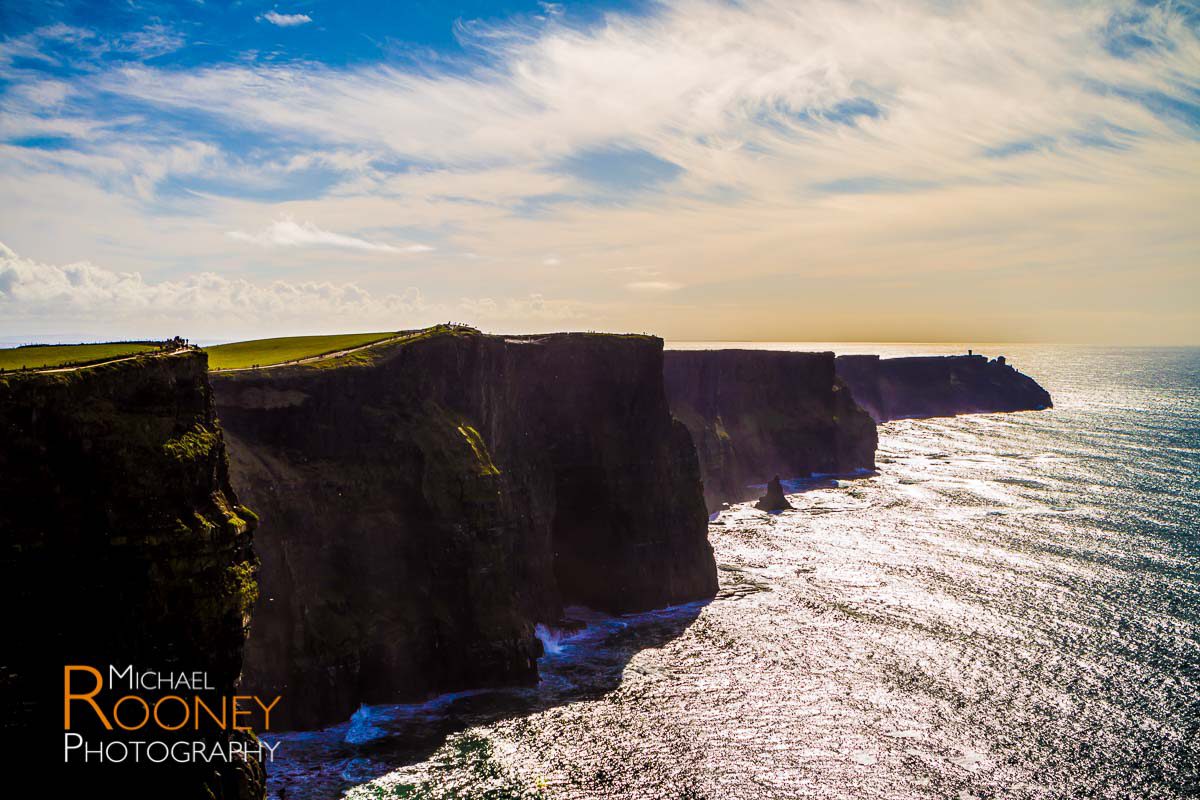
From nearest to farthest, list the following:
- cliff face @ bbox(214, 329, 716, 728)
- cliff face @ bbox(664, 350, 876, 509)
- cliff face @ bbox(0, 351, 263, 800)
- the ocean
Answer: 1. cliff face @ bbox(0, 351, 263, 800)
2. the ocean
3. cliff face @ bbox(214, 329, 716, 728)
4. cliff face @ bbox(664, 350, 876, 509)

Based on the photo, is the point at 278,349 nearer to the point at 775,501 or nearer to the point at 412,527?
the point at 412,527

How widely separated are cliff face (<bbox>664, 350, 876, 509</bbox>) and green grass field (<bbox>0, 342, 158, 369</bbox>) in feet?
324

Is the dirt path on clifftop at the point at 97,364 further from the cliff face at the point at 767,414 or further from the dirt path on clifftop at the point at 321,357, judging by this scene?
the cliff face at the point at 767,414

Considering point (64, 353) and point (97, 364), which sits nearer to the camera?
point (97, 364)

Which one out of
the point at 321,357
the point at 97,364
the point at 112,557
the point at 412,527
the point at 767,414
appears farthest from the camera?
the point at 767,414

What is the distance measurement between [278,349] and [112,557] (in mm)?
39940

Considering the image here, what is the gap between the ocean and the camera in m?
46.0

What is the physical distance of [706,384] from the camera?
147250 mm

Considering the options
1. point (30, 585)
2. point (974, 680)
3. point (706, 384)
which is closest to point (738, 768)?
point (974, 680)

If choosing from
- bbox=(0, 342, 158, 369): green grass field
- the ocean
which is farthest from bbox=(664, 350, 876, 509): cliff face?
bbox=(0, 342, 158, 369): green grass field

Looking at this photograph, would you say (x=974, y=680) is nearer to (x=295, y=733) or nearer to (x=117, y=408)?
(x=295, y=733)

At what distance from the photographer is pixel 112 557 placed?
106ft

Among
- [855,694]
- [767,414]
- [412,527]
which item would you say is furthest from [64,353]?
[767,414]

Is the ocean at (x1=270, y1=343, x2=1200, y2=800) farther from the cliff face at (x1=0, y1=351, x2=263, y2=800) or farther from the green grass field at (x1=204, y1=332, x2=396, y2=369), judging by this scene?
the green grass field at (x1=204, y1=332, x2=396, y2=369)
